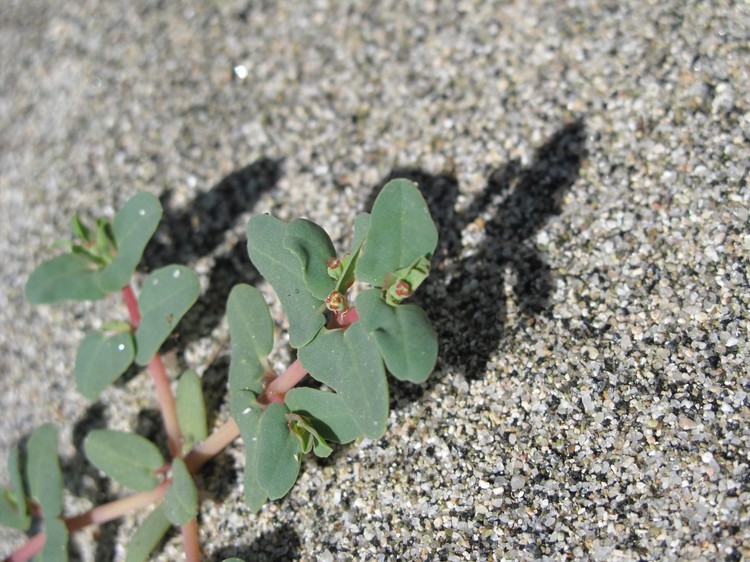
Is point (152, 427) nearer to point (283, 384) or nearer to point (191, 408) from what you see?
point (191, 408)

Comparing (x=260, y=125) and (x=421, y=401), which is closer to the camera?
(x=421, y=401)

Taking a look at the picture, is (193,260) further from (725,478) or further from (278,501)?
(725,478)

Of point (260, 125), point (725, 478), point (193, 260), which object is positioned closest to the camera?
point (725, 478)

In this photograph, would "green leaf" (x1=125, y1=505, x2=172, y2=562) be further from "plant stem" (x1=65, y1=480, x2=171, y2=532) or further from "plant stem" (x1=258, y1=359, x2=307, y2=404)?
"plant stem" (x1=258, y1=359, x2=307, y2=404)

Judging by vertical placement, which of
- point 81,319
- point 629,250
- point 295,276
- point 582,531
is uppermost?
point 295,276

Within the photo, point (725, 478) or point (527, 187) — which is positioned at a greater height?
point (527, 187)

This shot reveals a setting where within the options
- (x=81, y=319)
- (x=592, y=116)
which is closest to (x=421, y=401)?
(x=592, y=116)

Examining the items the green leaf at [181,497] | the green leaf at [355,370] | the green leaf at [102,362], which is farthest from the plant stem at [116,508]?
the green leaf at [355,370]
